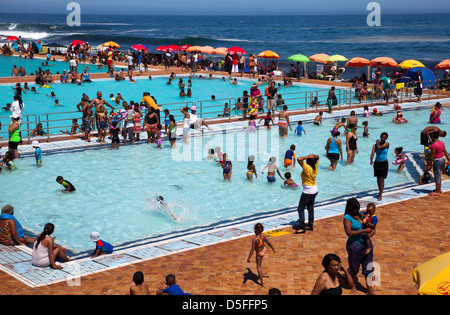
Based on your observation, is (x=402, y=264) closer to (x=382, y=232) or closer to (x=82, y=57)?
(x=382, y=232)

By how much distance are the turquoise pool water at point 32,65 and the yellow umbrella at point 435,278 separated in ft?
124

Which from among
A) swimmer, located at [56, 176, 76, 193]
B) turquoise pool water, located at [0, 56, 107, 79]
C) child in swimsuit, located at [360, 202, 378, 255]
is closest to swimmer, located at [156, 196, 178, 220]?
swimmer, located at [56, 176, 76, 193]

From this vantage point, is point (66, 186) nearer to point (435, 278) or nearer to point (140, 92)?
point (435, 278)

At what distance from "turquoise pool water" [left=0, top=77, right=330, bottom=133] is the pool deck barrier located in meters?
16.5

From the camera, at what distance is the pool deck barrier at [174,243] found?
9.60 metres

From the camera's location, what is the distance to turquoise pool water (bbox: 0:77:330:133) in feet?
100

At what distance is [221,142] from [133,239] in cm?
925

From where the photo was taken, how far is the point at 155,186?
52.5 ft

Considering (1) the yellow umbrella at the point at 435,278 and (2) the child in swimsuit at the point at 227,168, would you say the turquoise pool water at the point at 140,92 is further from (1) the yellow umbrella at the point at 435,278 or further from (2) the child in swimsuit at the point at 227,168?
(1) the yellow umbrella at the point at 435,278

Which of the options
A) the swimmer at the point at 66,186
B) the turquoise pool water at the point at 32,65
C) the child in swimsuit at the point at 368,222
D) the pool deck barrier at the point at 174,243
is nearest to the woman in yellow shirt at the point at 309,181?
the pool deck barrier at the point at 174,243

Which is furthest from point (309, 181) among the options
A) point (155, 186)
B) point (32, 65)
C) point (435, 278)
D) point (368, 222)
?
point (32, 65)

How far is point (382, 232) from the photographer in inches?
436
